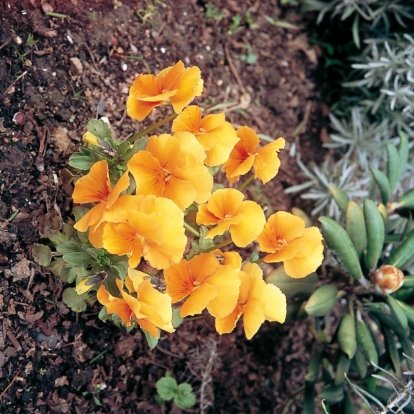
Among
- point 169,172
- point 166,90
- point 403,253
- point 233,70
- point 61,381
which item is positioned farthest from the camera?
point 233,70

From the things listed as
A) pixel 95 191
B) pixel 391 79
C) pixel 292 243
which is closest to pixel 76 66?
pixel 95 191

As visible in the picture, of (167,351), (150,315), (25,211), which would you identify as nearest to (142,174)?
(150,315)

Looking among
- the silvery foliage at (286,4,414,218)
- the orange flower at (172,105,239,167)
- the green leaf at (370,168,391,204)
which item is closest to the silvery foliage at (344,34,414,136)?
the silvery foliage at (286,4,414,218)

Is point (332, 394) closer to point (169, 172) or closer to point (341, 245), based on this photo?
Result: point (341, 245)

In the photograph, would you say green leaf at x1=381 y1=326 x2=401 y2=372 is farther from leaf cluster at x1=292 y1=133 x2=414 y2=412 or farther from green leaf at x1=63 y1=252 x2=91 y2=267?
green leaf at x1=63 y1=252 x2=91 y2=267

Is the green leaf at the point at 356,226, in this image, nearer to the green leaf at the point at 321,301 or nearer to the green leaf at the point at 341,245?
the green leaf at the point at 341,245

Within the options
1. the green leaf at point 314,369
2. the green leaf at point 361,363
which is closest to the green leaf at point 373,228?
the green leaf at point 361,363
